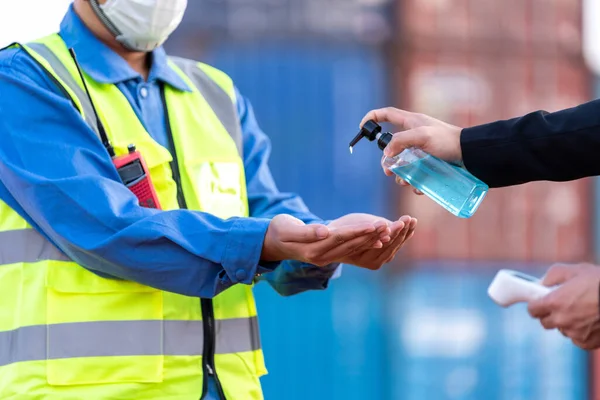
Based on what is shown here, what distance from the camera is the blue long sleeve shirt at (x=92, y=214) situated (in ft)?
9.36

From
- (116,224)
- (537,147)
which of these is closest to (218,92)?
(116,224)

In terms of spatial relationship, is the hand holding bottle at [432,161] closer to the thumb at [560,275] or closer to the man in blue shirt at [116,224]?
the man in blue shirt at [116,224]

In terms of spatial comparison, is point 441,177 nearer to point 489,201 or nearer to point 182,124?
point 182,124

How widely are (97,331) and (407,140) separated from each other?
3.29ft

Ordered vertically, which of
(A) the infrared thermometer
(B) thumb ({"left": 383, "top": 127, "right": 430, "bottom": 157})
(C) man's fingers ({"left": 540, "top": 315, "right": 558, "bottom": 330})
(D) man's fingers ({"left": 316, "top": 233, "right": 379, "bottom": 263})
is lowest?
(C) man's fingers ({"left": 540, "top": 315, "right": 558, "bottom": 330})

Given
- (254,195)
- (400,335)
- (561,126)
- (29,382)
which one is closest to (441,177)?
(561,126)

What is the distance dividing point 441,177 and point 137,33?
1018 millimetres

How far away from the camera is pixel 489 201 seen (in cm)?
800

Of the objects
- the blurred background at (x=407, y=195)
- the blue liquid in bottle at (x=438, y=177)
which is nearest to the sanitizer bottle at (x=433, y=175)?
the blue liquid in bottle at (x=438, y=177)

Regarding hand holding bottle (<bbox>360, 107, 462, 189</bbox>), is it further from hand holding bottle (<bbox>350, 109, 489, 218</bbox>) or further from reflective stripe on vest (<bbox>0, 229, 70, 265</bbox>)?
reflective stripe on vest (<bbox>0, 229, 70, 265</bbox>)

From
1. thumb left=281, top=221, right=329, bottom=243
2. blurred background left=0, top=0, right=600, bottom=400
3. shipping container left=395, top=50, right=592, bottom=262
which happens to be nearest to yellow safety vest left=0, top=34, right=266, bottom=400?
thumb left=281, top=221, right=329, bottom=243

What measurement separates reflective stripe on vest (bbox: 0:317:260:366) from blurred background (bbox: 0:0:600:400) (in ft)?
13.7

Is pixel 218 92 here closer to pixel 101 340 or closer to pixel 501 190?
pixel 101 340

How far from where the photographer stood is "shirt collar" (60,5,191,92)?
10.4 ft
